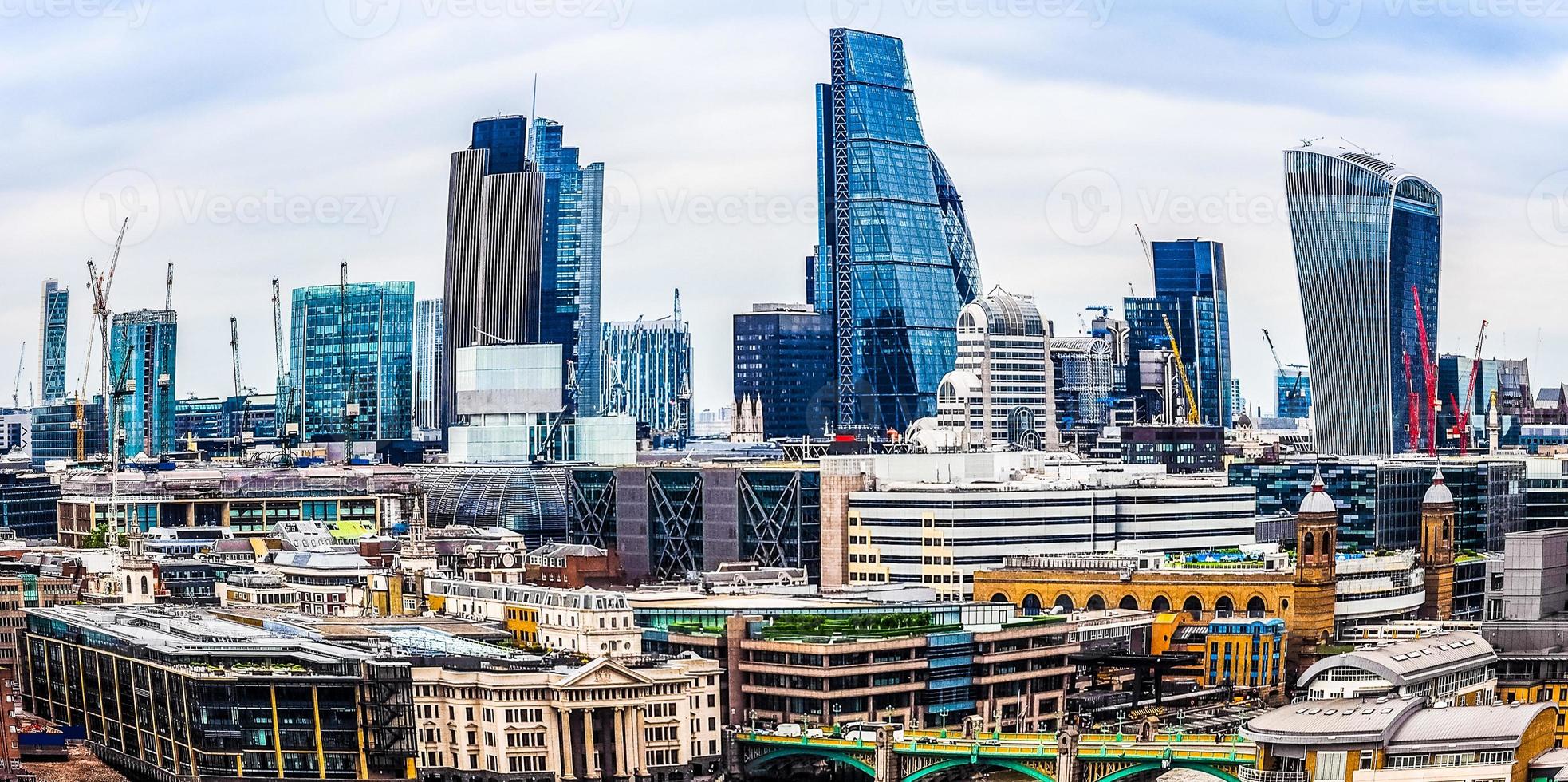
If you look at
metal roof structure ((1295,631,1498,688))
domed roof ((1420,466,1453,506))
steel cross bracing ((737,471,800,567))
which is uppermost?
domed roof ((1420,466,1453,506))

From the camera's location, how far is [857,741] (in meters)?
133

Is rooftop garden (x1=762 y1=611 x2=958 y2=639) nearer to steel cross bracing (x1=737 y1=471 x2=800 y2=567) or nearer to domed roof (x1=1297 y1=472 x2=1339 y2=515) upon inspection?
domed roof (x1=1297 y1=472 x2=1339 y2=515)

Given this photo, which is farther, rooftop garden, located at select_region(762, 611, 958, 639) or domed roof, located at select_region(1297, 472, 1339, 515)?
domed roof, located at select_region(1297, 472, 1339, 515)

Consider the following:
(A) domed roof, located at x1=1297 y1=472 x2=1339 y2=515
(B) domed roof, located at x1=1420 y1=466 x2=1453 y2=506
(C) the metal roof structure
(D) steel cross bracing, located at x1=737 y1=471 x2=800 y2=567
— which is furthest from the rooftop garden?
(B) domed roof, located at x1=1420 y1=466 x2=1453 y2=506

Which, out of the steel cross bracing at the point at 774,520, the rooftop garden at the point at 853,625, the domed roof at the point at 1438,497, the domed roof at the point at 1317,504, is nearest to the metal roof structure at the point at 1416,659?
the rooftop garden at the point at 853,625

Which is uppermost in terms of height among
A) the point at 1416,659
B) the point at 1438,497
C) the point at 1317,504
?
the point at 1317,504

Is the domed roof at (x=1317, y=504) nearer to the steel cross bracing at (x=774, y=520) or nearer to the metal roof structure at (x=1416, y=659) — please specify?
the metal roof structure at (x=1416, y=659)

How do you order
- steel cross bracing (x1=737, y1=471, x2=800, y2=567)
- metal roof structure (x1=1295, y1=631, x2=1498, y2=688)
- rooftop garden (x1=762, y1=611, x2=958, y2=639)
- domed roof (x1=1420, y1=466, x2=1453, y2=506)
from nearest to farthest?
metal roof structure (x1=1295, y1=631, x2=1498, y2=688)
rooftop garden (x1=762, y1=611, x2=958, y2=639)
domed roof (x1=1420, y1=466, x2=1453, y2=506)
steel cross bracing (x1=737, y1=471, x2=800, y2=567)

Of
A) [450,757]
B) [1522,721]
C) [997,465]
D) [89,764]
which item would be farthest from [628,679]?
[997,465]

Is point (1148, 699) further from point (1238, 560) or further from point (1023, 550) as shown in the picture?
point (1023, 550)

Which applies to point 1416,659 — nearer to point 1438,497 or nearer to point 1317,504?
point 1317,504

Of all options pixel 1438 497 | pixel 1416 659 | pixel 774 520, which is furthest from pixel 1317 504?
pixel 774 520

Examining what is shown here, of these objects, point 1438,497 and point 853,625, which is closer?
point 853,625

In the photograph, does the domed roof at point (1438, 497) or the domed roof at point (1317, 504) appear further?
the domed roof at point (1438, 497)
